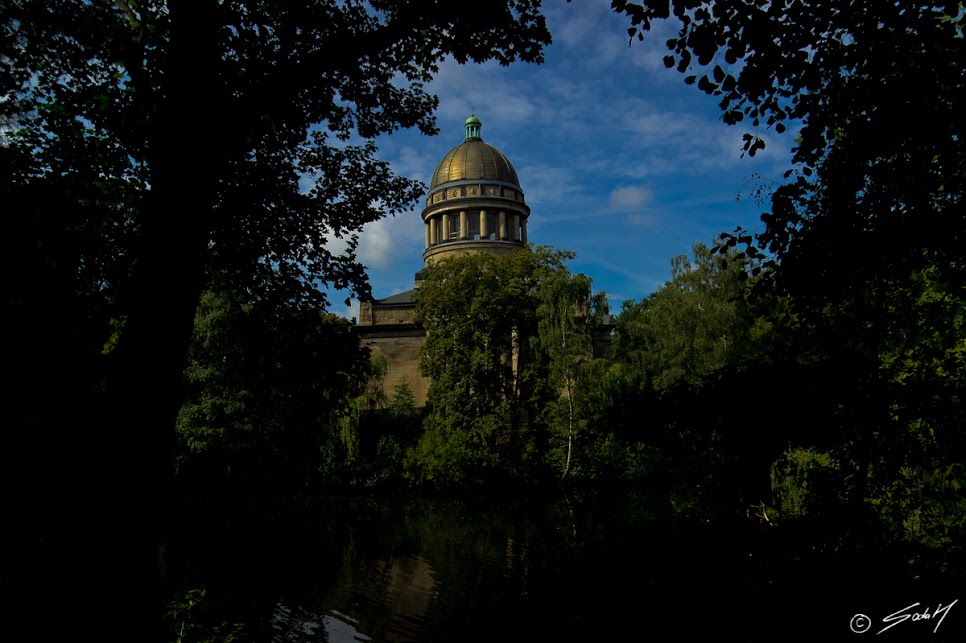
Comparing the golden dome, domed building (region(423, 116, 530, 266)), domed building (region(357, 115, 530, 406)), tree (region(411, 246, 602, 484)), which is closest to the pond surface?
tree (region(411, 246, 602, 484))

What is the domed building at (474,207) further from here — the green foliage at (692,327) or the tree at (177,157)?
the tree at (177,157)

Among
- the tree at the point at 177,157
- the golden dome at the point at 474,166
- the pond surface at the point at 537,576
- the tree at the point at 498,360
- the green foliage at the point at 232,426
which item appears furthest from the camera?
the golden dome at the point at 474,166

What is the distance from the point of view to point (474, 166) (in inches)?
1950

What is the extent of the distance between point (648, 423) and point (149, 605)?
569cm

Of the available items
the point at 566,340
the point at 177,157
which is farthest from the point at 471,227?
the point at 177,157

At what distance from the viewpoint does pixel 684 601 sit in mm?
6520

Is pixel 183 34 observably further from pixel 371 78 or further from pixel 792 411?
pixel 792 411

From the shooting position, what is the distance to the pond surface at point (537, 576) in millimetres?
5230

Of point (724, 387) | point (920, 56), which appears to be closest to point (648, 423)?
point (724, 387)

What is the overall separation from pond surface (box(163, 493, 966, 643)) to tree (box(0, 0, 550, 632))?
4.57 metres

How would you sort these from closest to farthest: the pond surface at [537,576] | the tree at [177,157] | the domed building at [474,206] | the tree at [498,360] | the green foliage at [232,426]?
the tree at [177,157] < the pond surface at [537,576] < the green foliage at [232,426] < the tree at [498,360] < the domed building at [474,206]

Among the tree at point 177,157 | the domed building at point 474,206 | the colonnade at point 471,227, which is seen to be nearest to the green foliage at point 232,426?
the tree at point 177,157

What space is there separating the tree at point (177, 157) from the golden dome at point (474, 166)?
41.9m

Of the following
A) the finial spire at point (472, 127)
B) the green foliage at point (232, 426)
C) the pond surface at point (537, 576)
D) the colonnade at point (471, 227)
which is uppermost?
the finial spire at point (472, 127)
